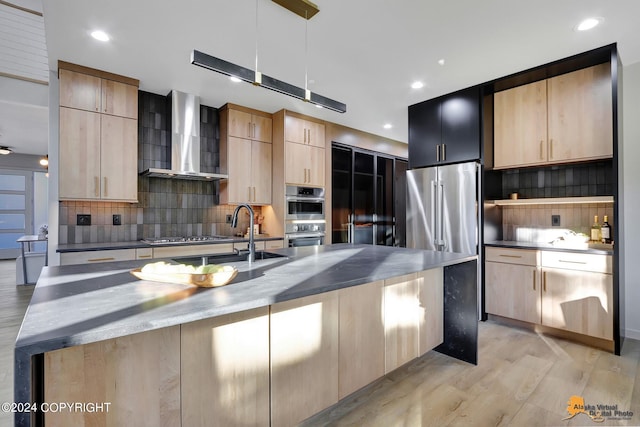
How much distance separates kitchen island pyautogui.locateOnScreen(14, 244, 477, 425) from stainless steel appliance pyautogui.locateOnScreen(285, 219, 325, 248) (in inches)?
89.9

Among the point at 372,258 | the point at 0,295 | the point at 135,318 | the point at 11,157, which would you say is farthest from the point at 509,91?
the point at 11,157

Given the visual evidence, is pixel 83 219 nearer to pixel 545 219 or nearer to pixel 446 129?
pixel 446 129

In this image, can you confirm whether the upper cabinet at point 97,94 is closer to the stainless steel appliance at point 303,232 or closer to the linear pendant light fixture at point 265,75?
the linear pendant light fixture at point 265,75

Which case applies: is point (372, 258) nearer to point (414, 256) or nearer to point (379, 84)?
point (414, 256)

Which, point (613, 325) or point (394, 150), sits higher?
point (394, 150)

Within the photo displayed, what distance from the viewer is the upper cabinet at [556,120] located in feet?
9.23

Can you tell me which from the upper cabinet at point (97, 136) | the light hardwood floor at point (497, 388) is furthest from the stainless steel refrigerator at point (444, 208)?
the upper cabinet at point (97, 136)

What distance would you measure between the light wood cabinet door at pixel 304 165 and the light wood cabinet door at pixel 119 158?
70.7 inches

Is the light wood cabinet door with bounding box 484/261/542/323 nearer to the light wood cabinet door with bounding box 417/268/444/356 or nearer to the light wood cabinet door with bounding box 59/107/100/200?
the light wood cabinet door with bounding box 417/268/444/356

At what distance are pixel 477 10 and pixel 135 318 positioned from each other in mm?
2701

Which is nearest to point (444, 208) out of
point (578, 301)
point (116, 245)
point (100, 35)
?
point (578, 301)

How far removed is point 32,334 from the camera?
31.2 inches

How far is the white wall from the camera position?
2.88 m

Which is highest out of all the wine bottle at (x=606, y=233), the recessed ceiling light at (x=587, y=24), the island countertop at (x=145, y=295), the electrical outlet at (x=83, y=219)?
the recessed ceiling light at (x=587, y=24)
